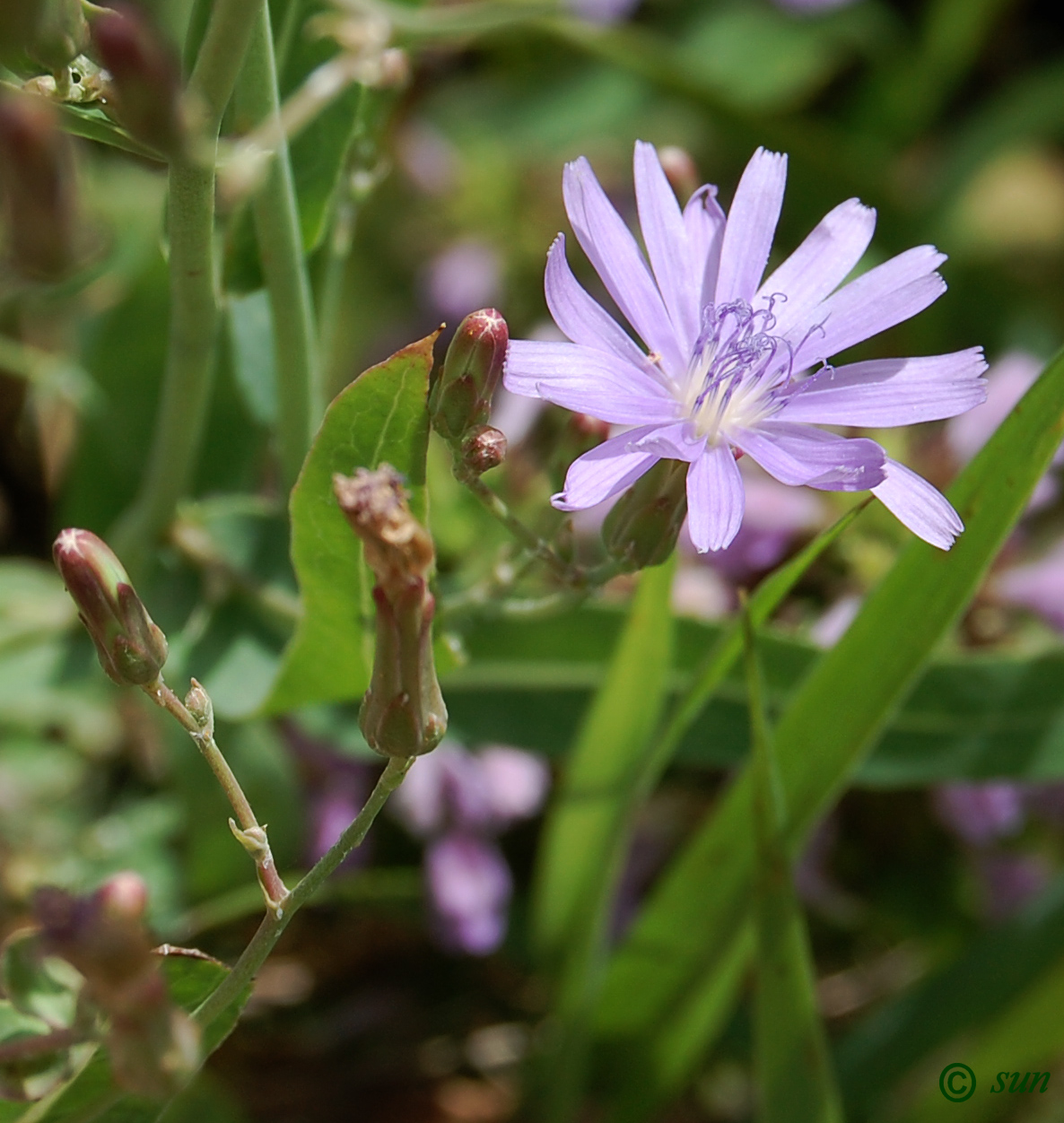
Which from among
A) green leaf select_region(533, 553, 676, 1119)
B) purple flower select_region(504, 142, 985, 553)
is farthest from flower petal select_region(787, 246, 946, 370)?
green leaf select_region(533, 553, 676, 1119)

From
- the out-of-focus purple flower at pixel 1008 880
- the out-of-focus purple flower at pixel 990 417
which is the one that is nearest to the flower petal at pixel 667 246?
the out-of-focus purple flower at pixel 990 417

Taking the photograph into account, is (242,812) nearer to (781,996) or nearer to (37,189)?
(37,189)

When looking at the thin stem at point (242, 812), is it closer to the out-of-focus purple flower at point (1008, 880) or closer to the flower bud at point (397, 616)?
the flower bud at point (397, 616)

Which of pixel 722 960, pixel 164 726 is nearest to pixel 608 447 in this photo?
pixel 722 960

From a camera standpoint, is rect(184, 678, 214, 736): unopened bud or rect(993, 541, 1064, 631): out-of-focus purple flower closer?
rect(184, 678, 214, 736): unopened bud

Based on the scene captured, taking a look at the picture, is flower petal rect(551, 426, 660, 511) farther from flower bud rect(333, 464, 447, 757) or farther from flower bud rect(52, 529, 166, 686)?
flower bud rect(52, 529, 166, 686)

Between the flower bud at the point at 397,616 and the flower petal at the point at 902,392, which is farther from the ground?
the flower petal at the point at 902,392
